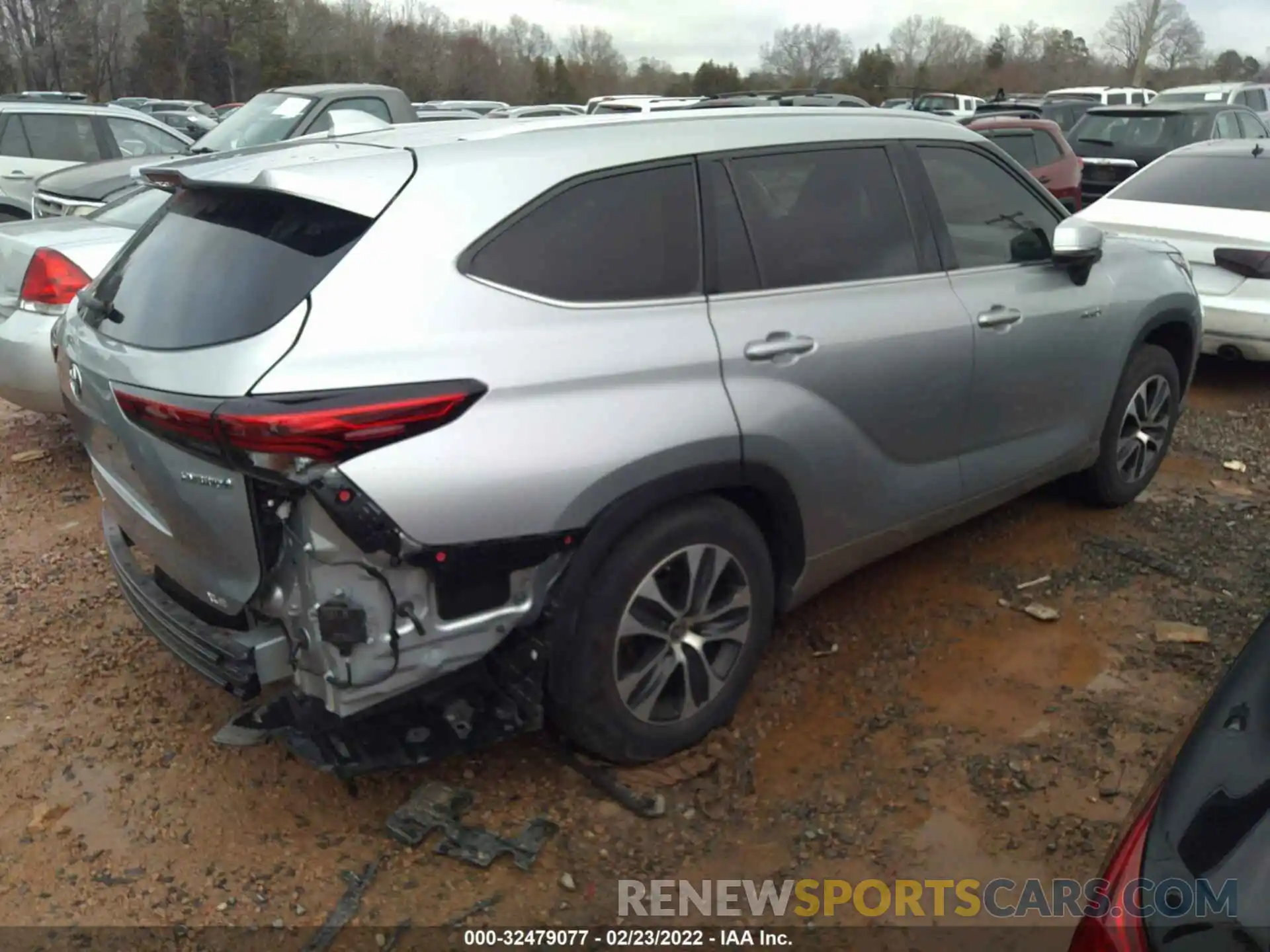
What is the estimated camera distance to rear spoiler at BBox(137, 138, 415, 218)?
8.48 ft

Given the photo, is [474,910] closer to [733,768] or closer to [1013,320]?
[733,768]

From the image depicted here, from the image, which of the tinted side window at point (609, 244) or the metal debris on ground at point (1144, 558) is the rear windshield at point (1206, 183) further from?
the tinted side window at point (609, 244)

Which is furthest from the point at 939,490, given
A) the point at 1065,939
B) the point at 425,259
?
the point at 425,259

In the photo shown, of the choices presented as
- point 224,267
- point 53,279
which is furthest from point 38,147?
point 224,267

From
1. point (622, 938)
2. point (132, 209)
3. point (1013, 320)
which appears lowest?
point (622, 938)

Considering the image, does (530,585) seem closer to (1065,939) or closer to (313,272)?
(313,272)

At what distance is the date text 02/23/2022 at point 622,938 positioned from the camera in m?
2.58

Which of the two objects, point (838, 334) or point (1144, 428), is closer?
point (838, 334)

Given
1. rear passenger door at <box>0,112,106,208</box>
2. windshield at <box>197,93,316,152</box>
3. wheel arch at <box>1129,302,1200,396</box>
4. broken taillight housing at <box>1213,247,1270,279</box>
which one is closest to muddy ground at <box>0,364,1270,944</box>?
wheel arch at <box>1129,302,1200,396</box>

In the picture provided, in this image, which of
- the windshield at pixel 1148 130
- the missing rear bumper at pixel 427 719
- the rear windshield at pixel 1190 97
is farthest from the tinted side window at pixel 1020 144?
the missing rear bumper at pixel 427 719

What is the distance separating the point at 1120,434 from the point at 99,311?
4064 millimetres

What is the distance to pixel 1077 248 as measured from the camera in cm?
396

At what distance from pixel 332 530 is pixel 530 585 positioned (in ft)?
1.70

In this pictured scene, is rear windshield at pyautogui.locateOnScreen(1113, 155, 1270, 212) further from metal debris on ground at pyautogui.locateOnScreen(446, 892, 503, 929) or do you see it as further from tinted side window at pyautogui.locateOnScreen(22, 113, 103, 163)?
tinted side window at pyautogui.locateOnScreen(22, 113, 103, 163)
